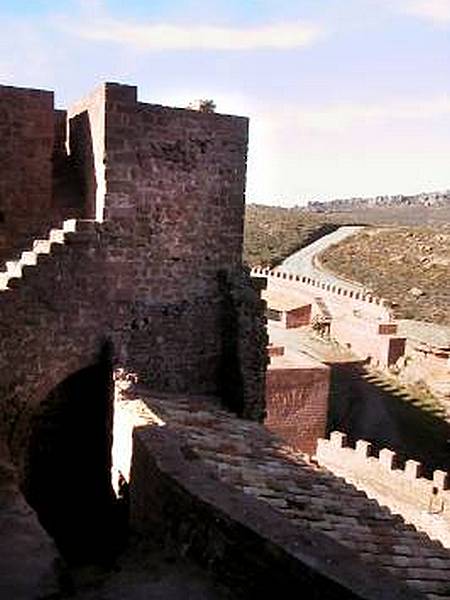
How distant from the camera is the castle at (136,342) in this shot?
6051mm

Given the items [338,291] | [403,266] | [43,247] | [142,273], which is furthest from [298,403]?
[403,266]

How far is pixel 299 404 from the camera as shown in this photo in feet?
62.3

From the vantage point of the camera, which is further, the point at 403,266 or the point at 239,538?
the point at 403,266


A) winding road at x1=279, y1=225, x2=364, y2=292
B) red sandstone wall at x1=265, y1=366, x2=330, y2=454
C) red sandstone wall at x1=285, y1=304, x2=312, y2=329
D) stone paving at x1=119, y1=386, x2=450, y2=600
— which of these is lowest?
red sandstone wall at x1=265, y1=366, x2=330, y2=454

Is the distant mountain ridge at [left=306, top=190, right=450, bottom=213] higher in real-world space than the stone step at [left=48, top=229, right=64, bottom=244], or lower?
higher

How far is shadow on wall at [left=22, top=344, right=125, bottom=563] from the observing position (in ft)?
27.5

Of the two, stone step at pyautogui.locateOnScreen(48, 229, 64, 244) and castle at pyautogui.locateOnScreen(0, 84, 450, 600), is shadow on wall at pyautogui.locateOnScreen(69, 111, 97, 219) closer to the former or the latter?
castle at pyautogui.locateOnScreen(0, 84, 450, 600)

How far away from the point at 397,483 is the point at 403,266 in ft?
117

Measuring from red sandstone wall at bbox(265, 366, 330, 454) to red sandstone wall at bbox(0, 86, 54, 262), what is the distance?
10.1 metres

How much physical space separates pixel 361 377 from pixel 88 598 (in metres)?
22.9

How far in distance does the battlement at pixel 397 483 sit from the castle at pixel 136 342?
6.17 m

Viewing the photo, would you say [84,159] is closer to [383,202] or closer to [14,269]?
[14,269]

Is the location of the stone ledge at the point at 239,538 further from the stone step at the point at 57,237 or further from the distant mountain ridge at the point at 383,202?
the distant mountain ridge at the point at 383,202

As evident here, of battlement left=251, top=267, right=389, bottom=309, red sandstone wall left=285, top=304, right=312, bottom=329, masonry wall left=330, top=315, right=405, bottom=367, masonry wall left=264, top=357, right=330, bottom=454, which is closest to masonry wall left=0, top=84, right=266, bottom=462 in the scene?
masonry wall left=264, top=357, right=330, bottom=454
